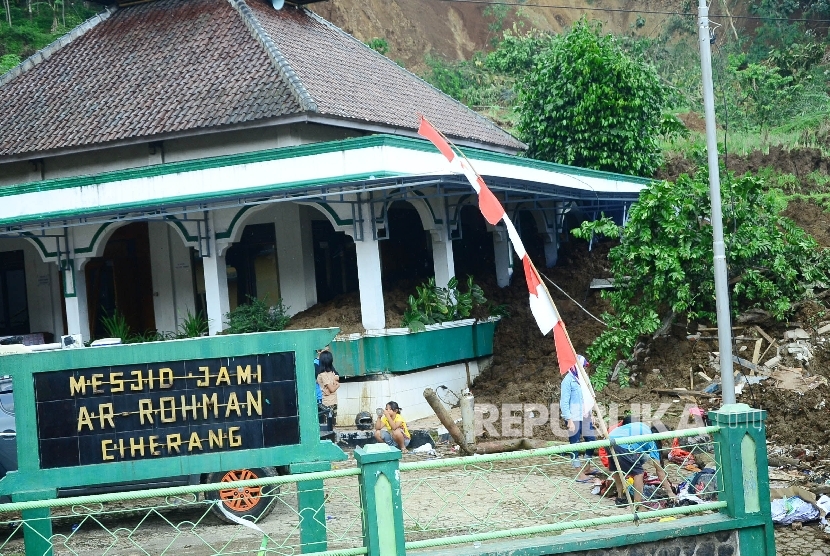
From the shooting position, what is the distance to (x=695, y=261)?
52.6 ft

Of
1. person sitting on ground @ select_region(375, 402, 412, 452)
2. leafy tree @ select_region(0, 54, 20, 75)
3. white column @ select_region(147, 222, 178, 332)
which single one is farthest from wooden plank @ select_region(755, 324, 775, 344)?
leafy tree @ select_region(0, 54, 20, 75)

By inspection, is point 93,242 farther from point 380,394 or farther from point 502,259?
point 502,259

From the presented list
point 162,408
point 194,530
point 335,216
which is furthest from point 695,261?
point 162,408

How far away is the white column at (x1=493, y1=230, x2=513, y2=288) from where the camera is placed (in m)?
20.7

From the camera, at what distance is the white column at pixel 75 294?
61.0ft

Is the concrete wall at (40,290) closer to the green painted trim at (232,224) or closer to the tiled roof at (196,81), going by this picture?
the tiled roof at (196,81)

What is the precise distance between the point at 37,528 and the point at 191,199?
9.85m

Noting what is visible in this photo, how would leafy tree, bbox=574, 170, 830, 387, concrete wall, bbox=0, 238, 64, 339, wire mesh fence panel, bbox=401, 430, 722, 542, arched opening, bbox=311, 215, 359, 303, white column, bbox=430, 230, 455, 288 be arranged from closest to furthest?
wire mesh fence panel, bbox=401, 430, 722, 542, leafy tree, bbox=574, 170, 830, 387, white column, bbox=430, 230, 455, 288, arched opening, bbox=311, 215, 359, 303, concrete wall, bbox=0, 238, 64, 339

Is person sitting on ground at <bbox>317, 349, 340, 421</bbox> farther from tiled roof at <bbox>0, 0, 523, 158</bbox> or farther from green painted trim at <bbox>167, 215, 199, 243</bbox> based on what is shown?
tiled roof at <bbox>0, 0, 523, 158</bbox>

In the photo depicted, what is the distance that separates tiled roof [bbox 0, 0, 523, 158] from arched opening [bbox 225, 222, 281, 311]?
240cm

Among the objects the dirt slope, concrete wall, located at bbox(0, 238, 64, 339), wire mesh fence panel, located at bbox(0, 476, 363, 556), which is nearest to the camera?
wire mesh fence panel, located at bbox(0, 476, 363, 556)

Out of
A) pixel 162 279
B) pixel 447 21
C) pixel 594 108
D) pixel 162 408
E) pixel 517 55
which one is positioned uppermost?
pixel 447 21

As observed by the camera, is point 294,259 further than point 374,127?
No

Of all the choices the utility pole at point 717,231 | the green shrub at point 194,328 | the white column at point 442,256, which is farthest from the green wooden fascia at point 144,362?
the white column at point 442,256
